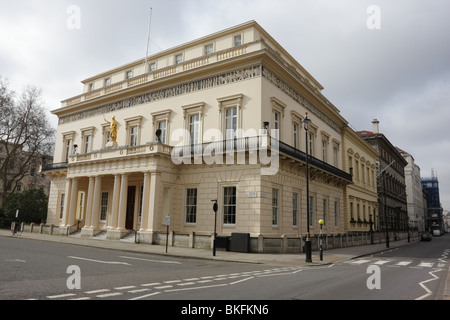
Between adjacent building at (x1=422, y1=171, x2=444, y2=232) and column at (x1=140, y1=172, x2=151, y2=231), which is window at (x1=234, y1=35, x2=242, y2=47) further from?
adjacent building at (x1=422, y1=171, x2=444, y2=232)

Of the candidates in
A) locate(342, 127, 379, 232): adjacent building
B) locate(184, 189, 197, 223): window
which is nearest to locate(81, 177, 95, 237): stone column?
locate(184, 189, 197, 223): window

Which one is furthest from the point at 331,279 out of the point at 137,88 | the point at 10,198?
the point at 10,198

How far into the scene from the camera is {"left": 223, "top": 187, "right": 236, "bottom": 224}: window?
2322 centimetres

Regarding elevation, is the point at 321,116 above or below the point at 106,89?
below

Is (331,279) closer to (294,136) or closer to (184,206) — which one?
(184,206)

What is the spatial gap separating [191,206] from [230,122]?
7.09 m

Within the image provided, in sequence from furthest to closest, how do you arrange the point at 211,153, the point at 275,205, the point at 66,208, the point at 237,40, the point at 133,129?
the point at 133,129
the point at 66,208
the point at 237,40
the point at 275,205
the point at 211,153

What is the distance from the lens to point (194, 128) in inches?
1046

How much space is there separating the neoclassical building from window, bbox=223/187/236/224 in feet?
0.27

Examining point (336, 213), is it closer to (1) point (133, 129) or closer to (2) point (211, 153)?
(2) point (211, 153)

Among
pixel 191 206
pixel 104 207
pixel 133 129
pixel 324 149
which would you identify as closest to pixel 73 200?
pixel 104 207

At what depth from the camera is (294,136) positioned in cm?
2794
